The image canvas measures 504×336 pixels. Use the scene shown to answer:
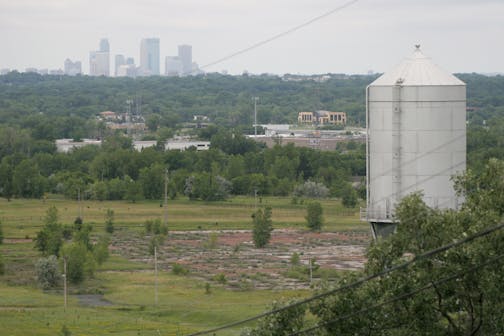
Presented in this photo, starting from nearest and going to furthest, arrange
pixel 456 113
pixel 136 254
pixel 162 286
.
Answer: pixel 456 113 → pixel 162 286 → pixel 136 254

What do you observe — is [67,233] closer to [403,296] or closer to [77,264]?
[77,264]

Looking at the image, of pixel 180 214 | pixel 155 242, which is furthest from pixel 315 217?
pixel 180 214

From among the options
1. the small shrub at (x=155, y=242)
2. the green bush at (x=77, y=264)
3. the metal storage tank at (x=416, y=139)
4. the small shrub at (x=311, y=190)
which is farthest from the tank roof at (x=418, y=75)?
the small shrub at (x=311, y=190)

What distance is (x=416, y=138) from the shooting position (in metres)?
30.7

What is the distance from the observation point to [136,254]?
65312 mm

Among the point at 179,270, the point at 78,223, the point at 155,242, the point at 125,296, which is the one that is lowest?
the point at 125,296

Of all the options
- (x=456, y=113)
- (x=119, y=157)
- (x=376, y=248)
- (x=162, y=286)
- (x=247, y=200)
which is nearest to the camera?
(x=376, y=248)

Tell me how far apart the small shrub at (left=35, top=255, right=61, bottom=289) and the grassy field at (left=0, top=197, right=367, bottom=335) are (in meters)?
0.49

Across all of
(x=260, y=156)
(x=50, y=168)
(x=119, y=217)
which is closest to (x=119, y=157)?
(x=50, y=168)

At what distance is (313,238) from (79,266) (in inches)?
870

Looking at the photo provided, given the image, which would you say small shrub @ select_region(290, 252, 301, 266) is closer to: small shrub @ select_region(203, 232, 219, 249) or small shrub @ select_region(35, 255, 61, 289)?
small shrub @ select_region(203, 232, 219, 249)

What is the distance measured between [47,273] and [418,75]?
27.4 meters

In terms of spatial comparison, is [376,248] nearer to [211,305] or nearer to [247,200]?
[211,305]

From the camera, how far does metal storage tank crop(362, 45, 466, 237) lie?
3066 centimetres
